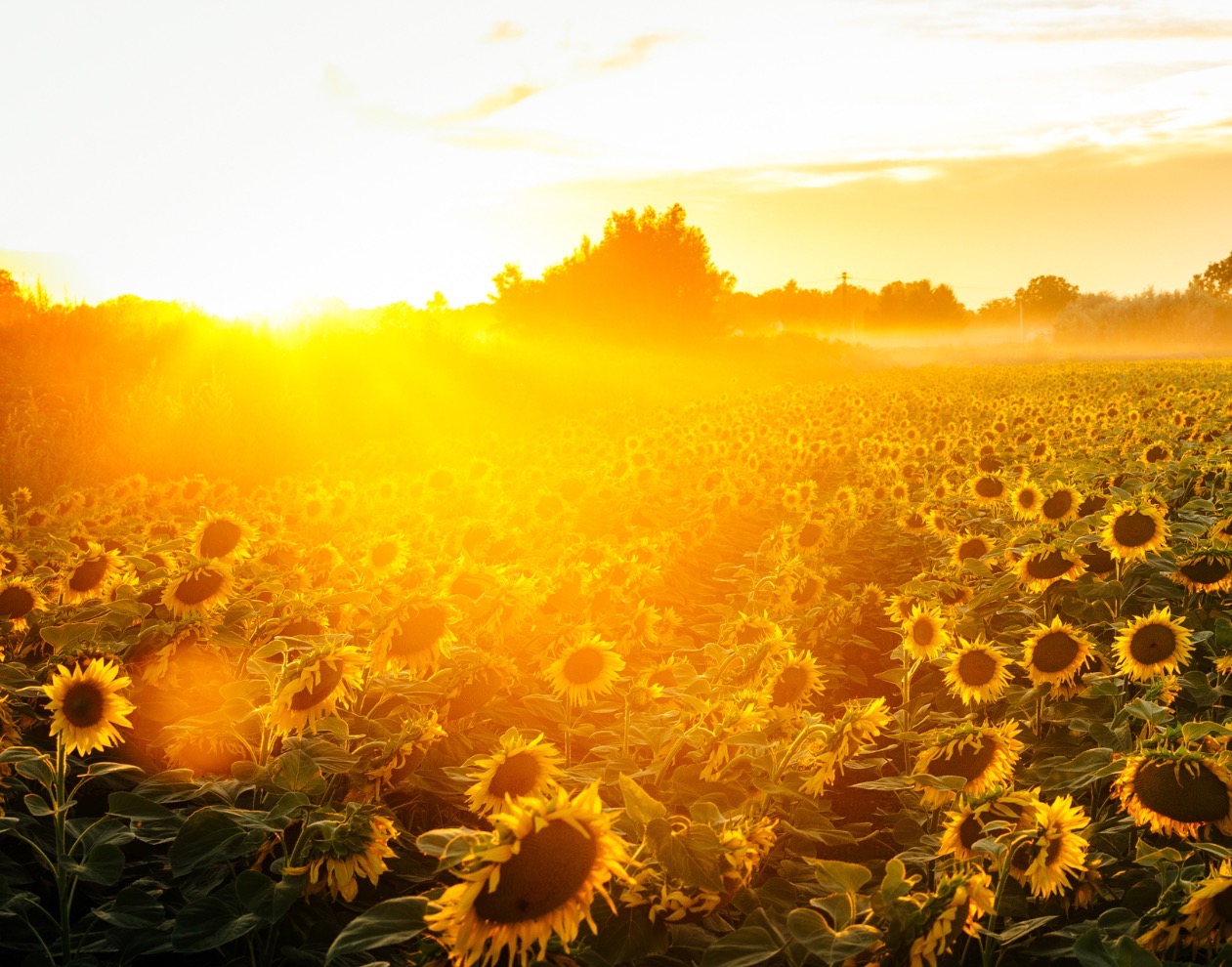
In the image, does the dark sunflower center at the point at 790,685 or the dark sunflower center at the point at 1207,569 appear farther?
the dark sunflower center at the point at 1207,569

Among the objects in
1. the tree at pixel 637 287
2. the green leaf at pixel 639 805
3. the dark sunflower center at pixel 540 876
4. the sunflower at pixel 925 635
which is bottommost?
the sunflower at pixel 925 635

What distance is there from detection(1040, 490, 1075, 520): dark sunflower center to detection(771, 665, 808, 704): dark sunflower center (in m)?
2.60

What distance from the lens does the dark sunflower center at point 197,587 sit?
295 centimetres

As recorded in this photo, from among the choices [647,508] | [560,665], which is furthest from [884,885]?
[647,508]

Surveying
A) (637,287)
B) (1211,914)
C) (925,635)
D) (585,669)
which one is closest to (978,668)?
(925,635)

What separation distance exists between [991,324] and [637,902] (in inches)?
5295

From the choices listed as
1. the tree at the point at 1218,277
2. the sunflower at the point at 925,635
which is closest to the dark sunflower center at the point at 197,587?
the sunflower at the point at 925,635

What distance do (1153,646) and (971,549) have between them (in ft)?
5.90

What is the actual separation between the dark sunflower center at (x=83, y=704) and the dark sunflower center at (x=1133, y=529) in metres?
4.21

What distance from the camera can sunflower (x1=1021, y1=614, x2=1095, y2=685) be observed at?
11.1ft

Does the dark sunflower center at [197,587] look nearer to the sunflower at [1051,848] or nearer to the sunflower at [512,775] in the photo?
the sunflower at [512,775]

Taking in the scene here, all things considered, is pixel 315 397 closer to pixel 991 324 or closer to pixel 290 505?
pixel 290 505

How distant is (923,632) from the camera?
3.67m

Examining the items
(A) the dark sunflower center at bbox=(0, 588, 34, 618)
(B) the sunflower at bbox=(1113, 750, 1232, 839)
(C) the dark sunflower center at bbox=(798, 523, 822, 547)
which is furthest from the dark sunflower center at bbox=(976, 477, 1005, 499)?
(A) the dark sunflower center at bbox=(0, 588, 34, 618)
